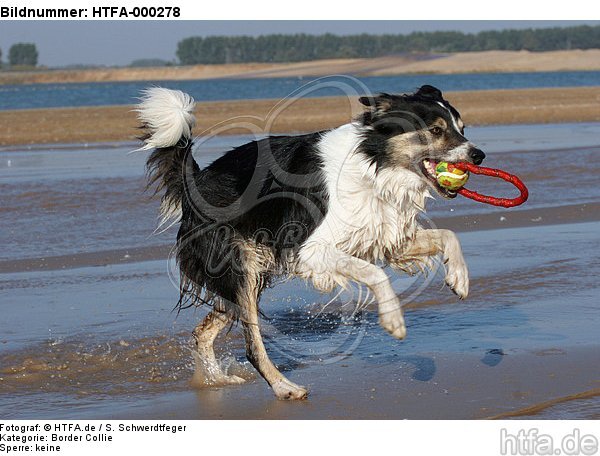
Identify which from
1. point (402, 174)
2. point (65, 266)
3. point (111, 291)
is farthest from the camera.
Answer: point (65, 266)

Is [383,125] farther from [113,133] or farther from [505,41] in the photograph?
[505,41]

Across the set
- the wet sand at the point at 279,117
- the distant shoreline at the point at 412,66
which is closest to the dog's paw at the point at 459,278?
the wet sand at the point at 279,117

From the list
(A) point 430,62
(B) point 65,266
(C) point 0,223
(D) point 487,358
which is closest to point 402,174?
(D) point 487,358

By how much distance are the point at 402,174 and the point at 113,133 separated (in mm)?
16994

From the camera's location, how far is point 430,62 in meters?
84.0

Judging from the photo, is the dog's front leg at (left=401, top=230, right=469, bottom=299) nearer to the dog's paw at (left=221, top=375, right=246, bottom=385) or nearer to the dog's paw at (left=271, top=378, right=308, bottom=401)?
the dog's paw at (left=271, top=378, right=308, bottom=401)

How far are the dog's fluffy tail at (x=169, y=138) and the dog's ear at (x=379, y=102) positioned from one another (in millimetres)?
1157

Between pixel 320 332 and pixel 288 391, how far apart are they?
1.42m

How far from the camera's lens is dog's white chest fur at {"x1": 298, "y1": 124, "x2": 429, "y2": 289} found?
571 centimetres

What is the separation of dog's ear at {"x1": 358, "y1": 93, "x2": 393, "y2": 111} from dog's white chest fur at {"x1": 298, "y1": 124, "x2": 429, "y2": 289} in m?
0.16

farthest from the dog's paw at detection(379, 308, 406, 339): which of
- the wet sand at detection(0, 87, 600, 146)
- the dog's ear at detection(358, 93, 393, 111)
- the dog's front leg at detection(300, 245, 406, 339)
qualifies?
the wet sand at detection(0, 87, 600, 146)

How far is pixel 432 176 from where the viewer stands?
5.71m

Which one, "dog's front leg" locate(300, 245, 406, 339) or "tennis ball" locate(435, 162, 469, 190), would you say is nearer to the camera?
"dog's front leg" locate(300, 245, 406, 339)
